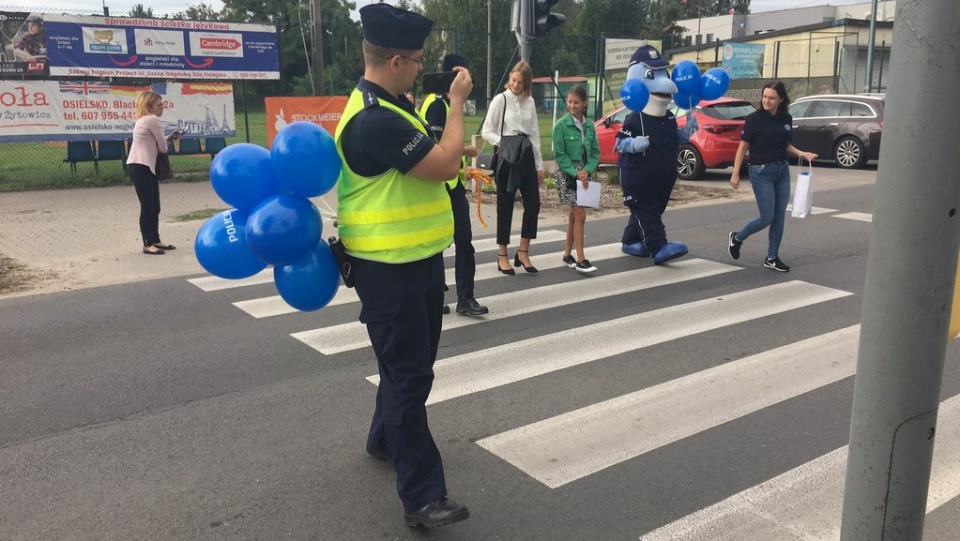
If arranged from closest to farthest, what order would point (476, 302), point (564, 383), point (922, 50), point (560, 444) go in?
point (922, 50), point (560, 444), point (564, 383), point (476, 302)

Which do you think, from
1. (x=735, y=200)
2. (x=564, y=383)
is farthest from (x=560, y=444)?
(x=735, y=200)

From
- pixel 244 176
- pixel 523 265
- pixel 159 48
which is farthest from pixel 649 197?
pixel 159 48

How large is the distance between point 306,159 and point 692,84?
5.90 metres

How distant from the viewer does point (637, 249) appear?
28.8 feet

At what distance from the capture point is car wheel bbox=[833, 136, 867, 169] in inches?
677

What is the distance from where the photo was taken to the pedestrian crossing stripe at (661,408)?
3918 mm

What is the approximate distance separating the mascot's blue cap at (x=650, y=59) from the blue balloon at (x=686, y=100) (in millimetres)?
426

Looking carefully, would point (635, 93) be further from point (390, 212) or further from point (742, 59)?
point (742, 59)

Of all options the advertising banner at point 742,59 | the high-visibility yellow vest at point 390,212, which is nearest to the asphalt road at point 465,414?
the high-visibility yellow vest at point 390,212

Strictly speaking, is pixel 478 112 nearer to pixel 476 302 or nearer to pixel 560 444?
pixel 476 302

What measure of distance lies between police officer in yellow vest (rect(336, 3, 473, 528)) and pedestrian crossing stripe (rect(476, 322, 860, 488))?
82 centimetres

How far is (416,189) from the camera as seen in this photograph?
3.08m

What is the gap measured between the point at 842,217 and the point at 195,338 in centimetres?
913

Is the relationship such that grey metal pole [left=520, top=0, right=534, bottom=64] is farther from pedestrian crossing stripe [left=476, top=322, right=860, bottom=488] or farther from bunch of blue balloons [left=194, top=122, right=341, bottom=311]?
bunch of blue balloons [left=194, top=122, right=341, bottom=311]
